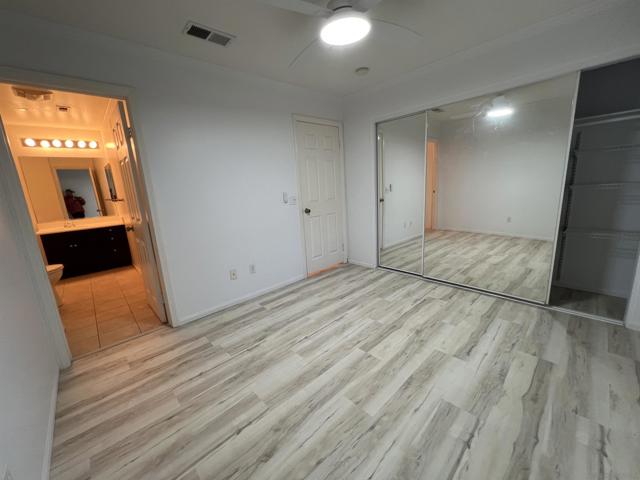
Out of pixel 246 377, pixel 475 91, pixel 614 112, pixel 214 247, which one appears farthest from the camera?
pixel 214 247

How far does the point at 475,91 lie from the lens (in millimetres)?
2545

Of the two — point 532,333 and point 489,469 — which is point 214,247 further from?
point 532,333

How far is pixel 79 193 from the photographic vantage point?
4555mm

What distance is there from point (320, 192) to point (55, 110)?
363 cm

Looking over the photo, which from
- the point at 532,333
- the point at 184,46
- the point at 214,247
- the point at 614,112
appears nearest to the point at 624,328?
the point at 532,333

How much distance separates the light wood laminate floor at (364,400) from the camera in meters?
1.24

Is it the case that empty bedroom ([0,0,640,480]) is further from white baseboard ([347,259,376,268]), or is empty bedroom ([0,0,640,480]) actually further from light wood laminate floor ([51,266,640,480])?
white baseboard ([347,259,376,268])

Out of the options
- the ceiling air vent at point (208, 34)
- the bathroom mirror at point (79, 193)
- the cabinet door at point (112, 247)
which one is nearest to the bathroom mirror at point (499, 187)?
the ceiling air vent at point (208, 34)

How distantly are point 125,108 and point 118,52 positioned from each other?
0.41 meters

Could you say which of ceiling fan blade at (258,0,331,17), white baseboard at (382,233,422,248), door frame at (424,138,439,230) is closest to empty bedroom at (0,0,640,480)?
ceiling fan blade at (258,0,331,17)

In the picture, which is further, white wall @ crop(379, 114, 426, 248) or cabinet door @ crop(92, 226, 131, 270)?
cabinet door @ crop(92, 226, 131, 270)

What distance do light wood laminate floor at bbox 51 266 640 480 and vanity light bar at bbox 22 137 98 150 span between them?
4044 mm

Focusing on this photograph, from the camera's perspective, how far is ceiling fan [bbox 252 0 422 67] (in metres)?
1.41

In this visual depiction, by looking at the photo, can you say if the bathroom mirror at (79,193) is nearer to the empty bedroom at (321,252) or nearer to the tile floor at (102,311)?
the empty bedroom at (321,252)
